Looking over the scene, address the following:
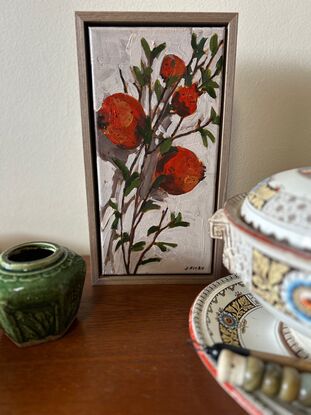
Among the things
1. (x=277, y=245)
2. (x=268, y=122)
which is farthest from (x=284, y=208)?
(x=268, y=122)

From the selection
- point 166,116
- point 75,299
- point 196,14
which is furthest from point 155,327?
point 196,14

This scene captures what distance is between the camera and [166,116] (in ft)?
1.39

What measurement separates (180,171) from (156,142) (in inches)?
2.0

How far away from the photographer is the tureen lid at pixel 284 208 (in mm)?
262

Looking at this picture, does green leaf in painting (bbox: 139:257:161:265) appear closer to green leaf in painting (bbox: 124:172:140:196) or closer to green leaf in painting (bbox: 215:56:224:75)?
green leaf in painting (bbox: 124:172:140:196)

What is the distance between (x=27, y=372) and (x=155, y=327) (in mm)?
143

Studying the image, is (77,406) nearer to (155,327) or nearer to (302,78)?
(155,327)

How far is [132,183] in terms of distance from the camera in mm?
448

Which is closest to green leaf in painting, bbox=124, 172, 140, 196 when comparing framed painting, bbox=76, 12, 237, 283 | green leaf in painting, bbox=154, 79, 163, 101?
framed painting, bbox=76, 12, 237, 283

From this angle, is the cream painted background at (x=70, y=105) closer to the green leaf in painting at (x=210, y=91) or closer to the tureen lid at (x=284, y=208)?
the green leaf in painting at (x=210, y=91)

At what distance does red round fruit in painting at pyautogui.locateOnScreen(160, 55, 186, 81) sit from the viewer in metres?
0.41

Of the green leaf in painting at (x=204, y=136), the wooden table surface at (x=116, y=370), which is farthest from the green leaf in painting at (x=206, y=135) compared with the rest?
the wooden table surface at (x=116, y=370)

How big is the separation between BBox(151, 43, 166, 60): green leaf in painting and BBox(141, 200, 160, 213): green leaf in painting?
181 millimetres
